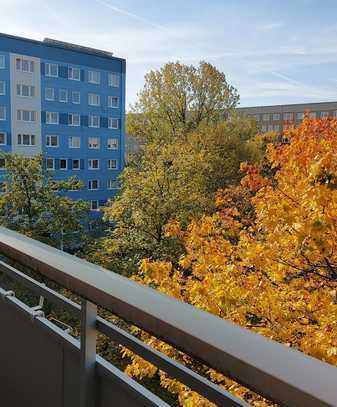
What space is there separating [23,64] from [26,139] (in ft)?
15.7

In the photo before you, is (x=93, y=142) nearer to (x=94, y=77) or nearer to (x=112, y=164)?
(x=112, y=164)

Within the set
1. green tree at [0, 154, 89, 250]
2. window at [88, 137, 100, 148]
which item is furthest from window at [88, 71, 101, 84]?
green tree at [0, 154, 89, 250]

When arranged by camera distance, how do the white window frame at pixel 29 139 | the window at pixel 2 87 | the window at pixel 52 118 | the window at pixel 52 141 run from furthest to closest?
the window at pixel 52 141, the window at pixel 52 118, the white window frame at pixel 29 139, the window at pixel 2 87

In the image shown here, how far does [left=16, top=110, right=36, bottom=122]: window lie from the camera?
28592 millimetres

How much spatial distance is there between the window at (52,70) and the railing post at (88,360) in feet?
101

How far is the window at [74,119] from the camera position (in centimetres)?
3105

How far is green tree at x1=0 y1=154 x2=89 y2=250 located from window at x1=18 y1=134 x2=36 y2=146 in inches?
579

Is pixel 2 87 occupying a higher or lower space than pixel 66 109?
higher

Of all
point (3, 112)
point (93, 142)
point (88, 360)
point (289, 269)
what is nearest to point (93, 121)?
point (93, 142)

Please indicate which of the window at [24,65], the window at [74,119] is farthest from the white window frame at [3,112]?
the window at [74,119]

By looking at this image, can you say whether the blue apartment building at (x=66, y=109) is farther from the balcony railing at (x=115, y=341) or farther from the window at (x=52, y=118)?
the balcony railing at (x=115, y=341)

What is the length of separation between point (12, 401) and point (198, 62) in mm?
24382

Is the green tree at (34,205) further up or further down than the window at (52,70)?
further down

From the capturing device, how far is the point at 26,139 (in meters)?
29.2
